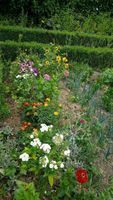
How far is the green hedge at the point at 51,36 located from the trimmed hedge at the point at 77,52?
1932mm

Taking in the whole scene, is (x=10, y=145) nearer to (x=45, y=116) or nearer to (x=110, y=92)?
(x=45, y=116)

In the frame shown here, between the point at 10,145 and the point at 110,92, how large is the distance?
333 centimetres

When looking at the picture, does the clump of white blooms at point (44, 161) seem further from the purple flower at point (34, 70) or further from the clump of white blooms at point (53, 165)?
the purple flower at point (34, 70)

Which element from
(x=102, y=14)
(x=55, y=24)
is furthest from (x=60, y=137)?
(x=102, y=14)

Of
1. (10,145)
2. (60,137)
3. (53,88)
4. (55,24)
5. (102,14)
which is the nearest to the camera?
(60,137)

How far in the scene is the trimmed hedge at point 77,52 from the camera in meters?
11.3

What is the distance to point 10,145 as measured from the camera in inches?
255

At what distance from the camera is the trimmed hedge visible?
11336 millimetres

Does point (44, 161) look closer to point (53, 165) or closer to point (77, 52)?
point (53, 165)

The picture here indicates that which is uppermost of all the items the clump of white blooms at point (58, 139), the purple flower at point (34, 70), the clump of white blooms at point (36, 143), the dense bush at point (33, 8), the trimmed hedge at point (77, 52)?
the clump of white blooms at point (36, 143)

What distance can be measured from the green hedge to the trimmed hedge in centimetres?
193

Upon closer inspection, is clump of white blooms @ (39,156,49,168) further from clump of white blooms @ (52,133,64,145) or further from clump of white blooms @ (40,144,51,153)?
clump of white blooms @ (52,133,64,145)

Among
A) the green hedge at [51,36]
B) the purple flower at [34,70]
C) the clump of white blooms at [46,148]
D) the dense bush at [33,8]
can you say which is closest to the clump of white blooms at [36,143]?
the clump of white blooms at [46,148]

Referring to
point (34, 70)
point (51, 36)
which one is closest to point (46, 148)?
point (34, 70)
